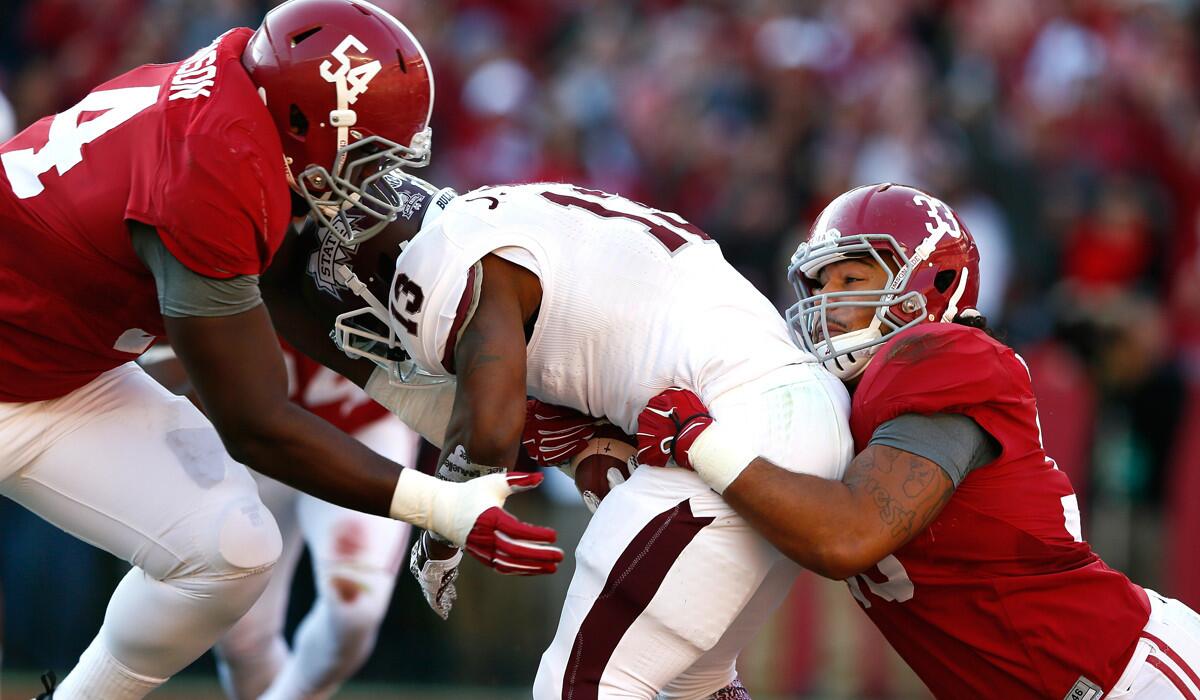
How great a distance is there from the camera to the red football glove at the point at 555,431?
3586 millimetres

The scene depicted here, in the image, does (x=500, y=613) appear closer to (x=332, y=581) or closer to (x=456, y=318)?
(x=332, y=581)

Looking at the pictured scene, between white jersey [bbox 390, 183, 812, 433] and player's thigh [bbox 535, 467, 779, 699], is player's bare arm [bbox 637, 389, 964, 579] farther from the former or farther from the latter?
white jersey [bbox 390, 183, 812, 433]

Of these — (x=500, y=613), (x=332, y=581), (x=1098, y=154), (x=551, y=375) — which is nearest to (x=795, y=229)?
(x=1098, y=154)

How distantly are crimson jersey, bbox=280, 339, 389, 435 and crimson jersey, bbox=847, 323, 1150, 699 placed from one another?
2.09 m

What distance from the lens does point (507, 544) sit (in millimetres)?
2967

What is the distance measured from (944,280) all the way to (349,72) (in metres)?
1.45

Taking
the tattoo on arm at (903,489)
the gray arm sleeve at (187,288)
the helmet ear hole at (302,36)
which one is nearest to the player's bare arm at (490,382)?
the gray arm sleeve at (187,288)

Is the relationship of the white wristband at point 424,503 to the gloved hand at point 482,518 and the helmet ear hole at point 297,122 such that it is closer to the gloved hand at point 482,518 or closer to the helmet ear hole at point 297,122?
the gloved hand at point 482,518

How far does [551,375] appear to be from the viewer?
133 inches

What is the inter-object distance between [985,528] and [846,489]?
0.34m

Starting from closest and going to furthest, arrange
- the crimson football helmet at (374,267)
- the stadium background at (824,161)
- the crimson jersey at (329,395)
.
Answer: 1. the crimson football helmet at (374,267)
2. the crimson jersey at (329,395)
3. the stadium background at (824,161)

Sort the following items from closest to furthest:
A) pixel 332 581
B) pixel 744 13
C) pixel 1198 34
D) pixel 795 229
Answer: pixel 332 581
pixel 795 229
pixel 1198 34
pixel 744 13

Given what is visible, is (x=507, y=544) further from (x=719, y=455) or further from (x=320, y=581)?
(x=320, y=581)

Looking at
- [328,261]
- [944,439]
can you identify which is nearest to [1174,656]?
[944,439]
